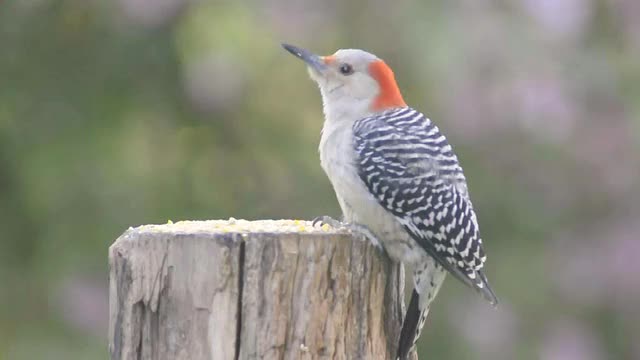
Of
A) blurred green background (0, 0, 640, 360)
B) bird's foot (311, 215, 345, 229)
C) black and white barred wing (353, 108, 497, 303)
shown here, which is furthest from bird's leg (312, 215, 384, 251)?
blurred green background (0, 0, 640, 360)

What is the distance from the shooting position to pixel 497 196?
927 centimetres

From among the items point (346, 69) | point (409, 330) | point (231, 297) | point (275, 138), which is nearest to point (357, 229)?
point (409, 330)

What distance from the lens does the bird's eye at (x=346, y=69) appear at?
6.27 m

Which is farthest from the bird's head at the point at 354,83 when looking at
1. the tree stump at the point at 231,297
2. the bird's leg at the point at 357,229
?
the tree stump at the point at 231,297

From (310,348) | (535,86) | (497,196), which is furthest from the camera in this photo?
(497,196)

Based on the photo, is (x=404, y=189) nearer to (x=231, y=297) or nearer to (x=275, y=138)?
(x=231, y=297)

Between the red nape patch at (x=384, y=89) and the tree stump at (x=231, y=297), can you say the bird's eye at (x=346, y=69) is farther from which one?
the tree stump at (x=231, y=297)

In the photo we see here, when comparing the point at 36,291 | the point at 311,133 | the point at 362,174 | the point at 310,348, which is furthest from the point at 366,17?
the point at 310,348

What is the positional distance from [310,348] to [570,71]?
4.65 meters

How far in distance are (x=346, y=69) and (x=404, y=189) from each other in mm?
781

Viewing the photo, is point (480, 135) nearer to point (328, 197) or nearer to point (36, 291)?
point (328, 197)

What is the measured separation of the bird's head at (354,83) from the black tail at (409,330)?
1.05 m

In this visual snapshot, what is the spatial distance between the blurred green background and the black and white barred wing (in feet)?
7.08

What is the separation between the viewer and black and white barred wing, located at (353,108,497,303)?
18.4 feet
